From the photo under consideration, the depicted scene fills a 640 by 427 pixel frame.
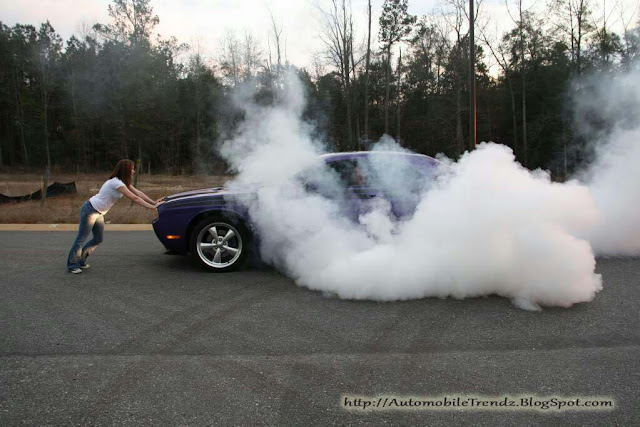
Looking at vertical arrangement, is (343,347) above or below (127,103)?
below

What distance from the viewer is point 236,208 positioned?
16.9ft

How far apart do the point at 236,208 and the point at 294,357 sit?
2.53 meters

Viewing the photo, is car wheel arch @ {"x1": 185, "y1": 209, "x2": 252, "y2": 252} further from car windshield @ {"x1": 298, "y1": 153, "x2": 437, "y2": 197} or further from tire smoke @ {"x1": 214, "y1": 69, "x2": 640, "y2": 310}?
car windshield @ {"x1": 298, "y1": 153, "x2": 437, "y2": 197}

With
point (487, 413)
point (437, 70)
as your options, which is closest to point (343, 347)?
point (487, 413)

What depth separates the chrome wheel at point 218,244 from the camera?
513 centimetres

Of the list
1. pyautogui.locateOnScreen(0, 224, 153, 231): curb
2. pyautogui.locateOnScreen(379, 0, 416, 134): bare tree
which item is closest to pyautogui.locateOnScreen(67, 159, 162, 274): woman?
pyautogui.locateOnScreen(0, 224, 153, 231): curb

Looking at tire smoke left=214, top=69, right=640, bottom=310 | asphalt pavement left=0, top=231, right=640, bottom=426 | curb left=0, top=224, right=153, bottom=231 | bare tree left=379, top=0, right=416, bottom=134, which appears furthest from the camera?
bare tree left=379, top=0, right=416, bottom=134

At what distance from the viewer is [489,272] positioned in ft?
14.1

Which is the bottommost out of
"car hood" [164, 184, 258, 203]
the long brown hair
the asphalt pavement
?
the asphalt pavement

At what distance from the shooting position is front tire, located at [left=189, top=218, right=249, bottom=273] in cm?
513

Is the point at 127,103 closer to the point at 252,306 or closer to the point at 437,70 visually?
the point at 437,70

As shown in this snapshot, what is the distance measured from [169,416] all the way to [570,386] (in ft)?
7.54

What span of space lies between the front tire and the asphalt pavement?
1.31ft

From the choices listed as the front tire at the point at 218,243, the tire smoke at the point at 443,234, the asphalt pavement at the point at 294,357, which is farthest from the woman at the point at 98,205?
the tire smoke at the point at 443,234
